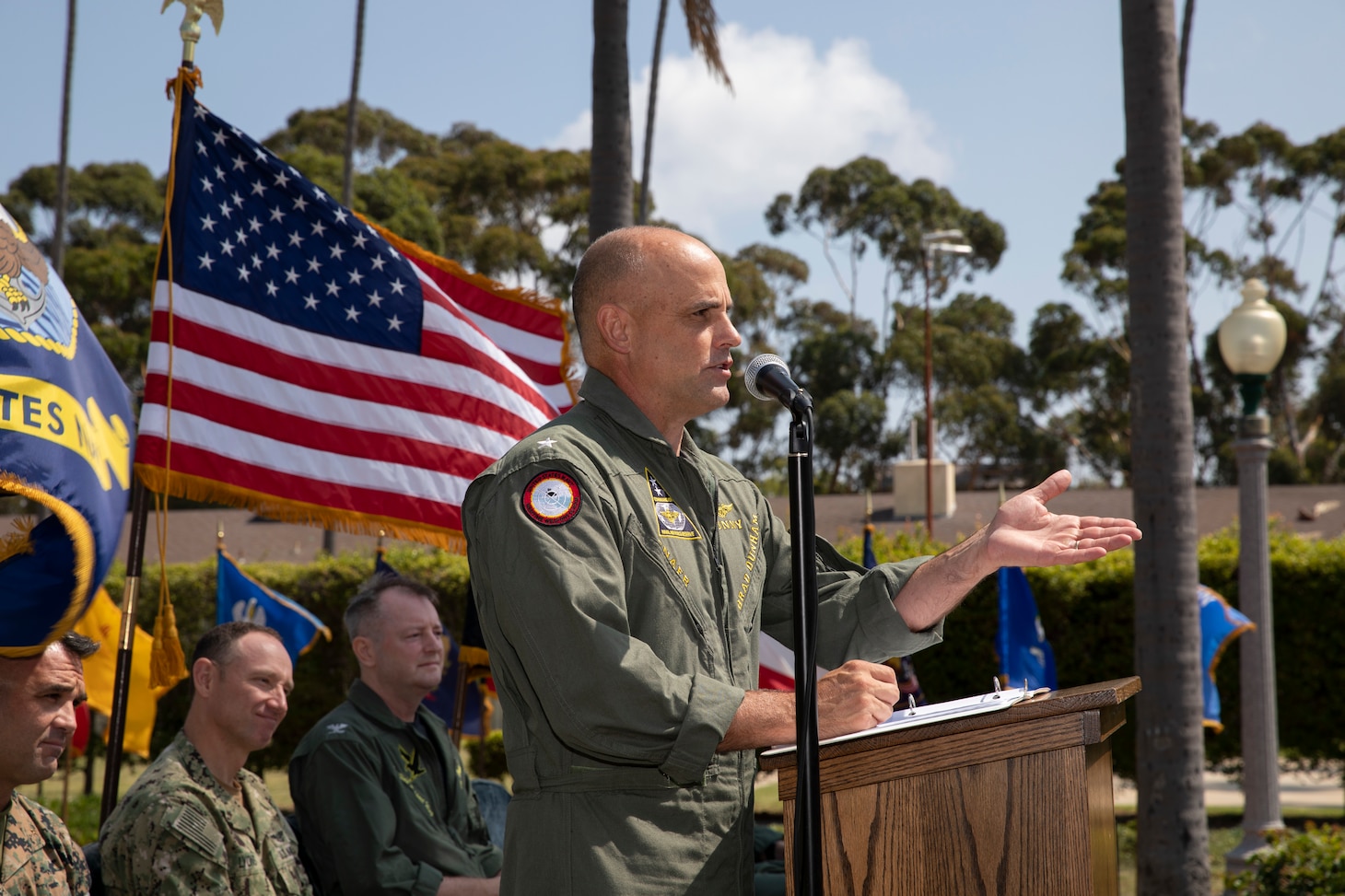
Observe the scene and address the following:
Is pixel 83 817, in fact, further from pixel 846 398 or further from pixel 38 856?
pixel 846 398

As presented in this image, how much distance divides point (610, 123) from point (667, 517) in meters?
5.25

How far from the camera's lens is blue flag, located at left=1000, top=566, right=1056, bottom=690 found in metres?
9.30

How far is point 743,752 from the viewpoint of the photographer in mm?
2457

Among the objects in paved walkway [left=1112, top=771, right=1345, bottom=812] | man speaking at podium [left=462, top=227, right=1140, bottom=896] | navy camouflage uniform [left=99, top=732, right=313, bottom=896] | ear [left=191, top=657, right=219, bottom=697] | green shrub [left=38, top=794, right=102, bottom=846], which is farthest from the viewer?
paved walkway [left=1112, top=771, right=1345, bottom=812]

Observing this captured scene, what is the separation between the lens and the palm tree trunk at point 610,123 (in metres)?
7.27

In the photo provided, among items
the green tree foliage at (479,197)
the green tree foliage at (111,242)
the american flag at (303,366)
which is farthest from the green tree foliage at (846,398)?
the american flag at (303,366)

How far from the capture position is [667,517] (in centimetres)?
252

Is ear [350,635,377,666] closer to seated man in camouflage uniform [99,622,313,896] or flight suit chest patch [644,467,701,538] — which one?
seated man in camouflage uniform [99,622,313,896]

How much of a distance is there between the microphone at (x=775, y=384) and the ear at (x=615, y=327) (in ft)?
0.92

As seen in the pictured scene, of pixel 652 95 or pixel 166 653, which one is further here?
pixel 652 95

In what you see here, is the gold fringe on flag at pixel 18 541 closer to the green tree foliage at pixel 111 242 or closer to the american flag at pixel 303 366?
the american flag at pixel 303 366

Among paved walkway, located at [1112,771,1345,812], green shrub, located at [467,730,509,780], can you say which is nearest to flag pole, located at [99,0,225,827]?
green shrub, located at [467,730,509,780]

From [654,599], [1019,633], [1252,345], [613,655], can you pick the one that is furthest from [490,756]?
[613,655]

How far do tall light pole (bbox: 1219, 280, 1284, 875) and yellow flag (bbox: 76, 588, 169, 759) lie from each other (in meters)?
7.56
